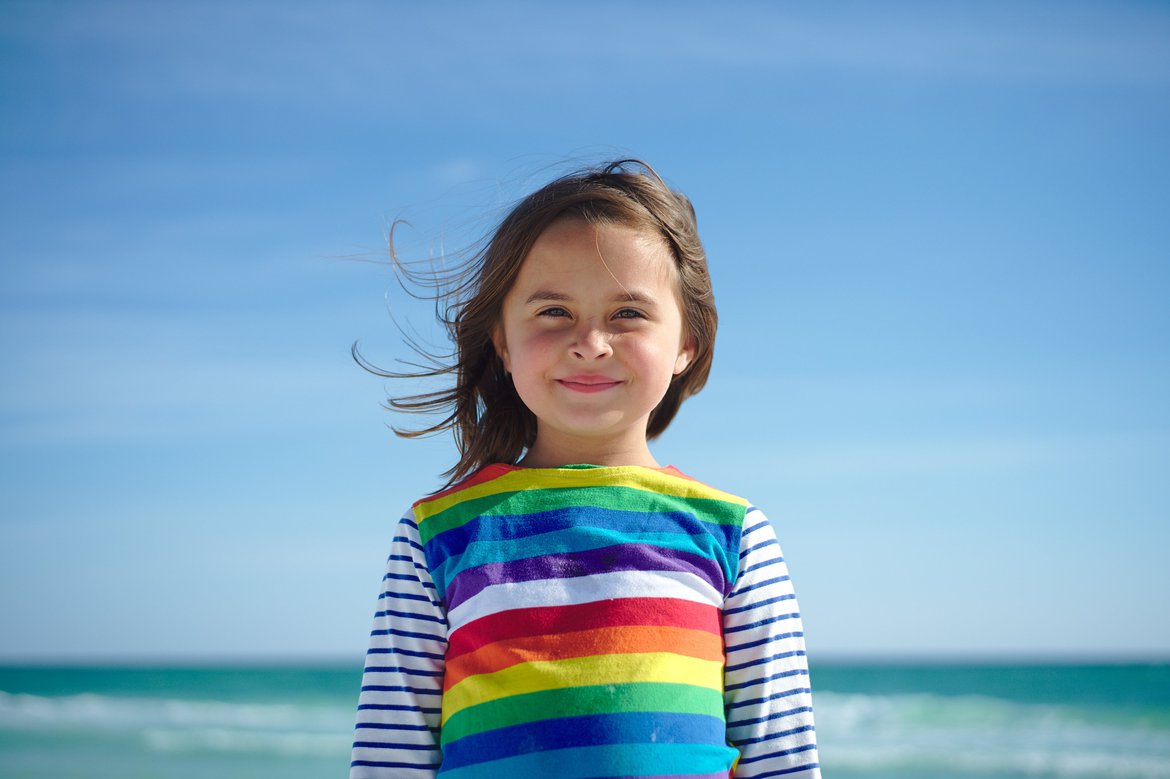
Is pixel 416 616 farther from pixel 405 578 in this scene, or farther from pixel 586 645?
pixel 586 645

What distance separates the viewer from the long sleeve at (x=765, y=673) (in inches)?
74.2

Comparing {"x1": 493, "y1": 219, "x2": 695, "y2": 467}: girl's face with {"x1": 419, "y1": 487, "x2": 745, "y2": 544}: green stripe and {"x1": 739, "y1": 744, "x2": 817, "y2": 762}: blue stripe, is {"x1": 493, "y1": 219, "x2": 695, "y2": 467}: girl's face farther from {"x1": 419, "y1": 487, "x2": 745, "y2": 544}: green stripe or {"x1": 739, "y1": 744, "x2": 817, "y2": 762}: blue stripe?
{"x1": 739, "y1": 744, "x2": 817, "y2": 762}: blue stripe

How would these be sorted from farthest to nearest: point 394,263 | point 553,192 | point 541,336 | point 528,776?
1. point 394,263
2. point 553,192
3. point 541,336
4. point 528,776

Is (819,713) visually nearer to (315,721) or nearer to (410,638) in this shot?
(315,721)

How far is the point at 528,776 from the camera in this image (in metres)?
1.75

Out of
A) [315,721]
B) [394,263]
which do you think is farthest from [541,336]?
[315,721]

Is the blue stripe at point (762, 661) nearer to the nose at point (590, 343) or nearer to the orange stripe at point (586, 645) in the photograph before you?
the orange stripe at point (586, 645)

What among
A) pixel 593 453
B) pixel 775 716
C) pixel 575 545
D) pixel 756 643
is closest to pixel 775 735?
pixel 775 716

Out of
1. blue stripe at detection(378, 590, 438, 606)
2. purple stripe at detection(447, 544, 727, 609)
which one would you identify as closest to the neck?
purple stripe at detection(447, 544, 727, 609)

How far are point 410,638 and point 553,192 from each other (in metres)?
0.93

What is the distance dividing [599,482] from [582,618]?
268 mm

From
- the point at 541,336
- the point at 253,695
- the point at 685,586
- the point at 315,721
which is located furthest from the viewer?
the point at 253,695

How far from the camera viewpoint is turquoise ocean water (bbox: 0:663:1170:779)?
1264 centimetres

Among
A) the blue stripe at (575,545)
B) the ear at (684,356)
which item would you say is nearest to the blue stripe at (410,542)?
the blue stripe at (575,545)
